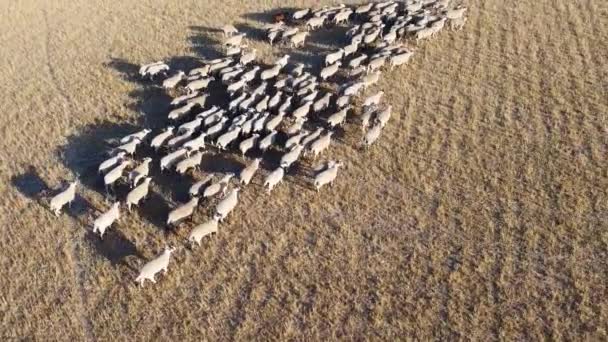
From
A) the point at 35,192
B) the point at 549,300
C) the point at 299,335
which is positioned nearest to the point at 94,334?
the point at 299,335

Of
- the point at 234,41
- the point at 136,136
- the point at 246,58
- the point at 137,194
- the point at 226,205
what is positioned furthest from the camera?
the point at 234,41

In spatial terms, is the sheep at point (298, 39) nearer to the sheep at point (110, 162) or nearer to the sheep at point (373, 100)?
the sheep at point (373, 100)

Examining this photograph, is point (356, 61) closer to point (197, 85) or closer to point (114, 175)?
point (197, 85)

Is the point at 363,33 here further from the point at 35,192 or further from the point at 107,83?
the point at 35,192

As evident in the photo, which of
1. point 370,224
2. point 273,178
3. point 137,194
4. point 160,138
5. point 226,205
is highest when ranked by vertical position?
point 160,138

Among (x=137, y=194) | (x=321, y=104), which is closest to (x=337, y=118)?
(x=321, y=104)
